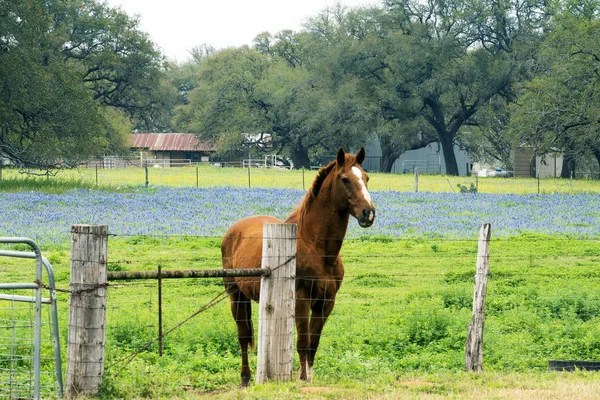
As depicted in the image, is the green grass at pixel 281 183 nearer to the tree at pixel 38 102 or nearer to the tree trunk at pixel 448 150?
the tree at pixel 38 102

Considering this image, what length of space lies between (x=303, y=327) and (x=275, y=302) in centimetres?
53

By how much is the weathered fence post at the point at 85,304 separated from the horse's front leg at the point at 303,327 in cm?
200

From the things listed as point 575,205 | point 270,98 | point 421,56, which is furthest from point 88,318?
point 270,98

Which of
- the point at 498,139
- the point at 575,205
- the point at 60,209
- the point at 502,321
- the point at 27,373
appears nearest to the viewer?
the point at 27,373

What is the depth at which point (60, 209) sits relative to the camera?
29.0m

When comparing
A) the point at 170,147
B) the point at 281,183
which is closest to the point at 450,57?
the point at 281,183

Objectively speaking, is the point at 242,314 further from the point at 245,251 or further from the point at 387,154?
the point at 387,154

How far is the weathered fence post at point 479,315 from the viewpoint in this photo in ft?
30.8

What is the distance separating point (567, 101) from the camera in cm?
5050

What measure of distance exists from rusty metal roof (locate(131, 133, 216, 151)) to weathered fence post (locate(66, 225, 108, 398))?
346ft

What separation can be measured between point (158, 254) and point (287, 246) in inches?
488

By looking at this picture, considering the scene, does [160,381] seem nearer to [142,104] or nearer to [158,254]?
[158,254]

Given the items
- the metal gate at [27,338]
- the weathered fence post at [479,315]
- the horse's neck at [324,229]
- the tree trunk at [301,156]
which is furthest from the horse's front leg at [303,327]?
the tree trunk at [301,156]

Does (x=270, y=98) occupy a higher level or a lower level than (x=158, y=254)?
higher
